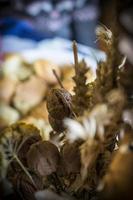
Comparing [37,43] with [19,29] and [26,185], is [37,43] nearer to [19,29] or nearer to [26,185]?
[19,29]

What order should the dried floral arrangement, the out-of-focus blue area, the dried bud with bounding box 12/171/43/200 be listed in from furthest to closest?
1. the out-of-focus blue area
2. the dried bud with bounding box 12/171/43/200
3. the dried floral arrangement

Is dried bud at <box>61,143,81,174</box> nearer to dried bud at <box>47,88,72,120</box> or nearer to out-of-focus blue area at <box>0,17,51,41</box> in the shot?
dried bud at <box>47,88,72,120</box>

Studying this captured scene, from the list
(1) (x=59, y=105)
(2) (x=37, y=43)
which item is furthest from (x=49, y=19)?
(1) (x=59, y=105)

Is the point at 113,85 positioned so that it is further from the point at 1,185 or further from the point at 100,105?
the point at 1,185


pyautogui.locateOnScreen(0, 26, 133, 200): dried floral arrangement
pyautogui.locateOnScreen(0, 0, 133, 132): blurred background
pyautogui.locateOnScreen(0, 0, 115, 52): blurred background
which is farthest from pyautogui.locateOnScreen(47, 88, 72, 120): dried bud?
pyautogui.locateOnScreen(0, 0, 115, 52): blurred background

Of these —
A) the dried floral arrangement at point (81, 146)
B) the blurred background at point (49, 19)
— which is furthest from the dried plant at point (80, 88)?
the blurred background at point (49, 19)

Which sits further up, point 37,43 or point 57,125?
point 37,43

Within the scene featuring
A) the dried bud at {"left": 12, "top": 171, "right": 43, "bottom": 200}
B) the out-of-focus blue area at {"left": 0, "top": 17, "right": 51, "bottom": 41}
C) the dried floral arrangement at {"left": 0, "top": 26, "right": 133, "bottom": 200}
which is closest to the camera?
the dried floral arrangement at {"left": 0, "top": 26, "right": 133, "bottom": 200}

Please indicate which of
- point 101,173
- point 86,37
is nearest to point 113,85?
point 101,173
